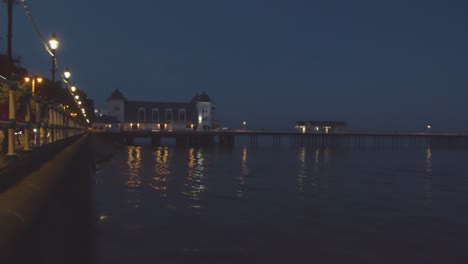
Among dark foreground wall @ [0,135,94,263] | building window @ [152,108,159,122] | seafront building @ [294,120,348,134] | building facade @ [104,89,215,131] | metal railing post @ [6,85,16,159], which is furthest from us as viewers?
seafront building @ [294,120,348,134]

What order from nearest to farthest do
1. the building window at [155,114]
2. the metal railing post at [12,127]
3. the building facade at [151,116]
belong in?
the metal railing post at [12,127]
the building facade at [151,116]
the building window at [155,114]

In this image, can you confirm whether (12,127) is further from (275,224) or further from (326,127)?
(326,127)

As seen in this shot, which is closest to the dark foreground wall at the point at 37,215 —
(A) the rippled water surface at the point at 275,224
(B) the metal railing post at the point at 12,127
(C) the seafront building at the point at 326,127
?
(B) the metal railing post at the point at 12,127

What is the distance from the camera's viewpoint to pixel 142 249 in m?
9.90

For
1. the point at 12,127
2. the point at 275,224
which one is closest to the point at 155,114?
the point at 275,224

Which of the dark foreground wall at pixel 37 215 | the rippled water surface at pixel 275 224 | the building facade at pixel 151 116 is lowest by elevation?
the rippled water surface at pixel 275 224

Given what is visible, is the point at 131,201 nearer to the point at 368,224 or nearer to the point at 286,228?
the point at 286,228

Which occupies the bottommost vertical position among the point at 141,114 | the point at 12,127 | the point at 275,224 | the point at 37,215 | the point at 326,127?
the point at 275,224

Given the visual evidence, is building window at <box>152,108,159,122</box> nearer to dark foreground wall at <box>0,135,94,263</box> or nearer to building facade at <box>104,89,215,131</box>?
building facade at <box>104,89,215,131</box>

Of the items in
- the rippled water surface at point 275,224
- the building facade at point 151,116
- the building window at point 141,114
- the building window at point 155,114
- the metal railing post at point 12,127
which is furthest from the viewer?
the building window at point 155,114

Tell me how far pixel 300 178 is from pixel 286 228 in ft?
55.6

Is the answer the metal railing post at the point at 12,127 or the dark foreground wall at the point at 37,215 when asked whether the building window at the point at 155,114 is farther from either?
the metal railing post at the point at 12,127

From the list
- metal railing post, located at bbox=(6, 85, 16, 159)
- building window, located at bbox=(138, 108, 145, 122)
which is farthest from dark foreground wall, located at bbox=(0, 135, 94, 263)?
building window, located at bbox=(138, 108, 145, 122)

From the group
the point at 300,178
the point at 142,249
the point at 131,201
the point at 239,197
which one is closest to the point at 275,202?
the point at 239,197
